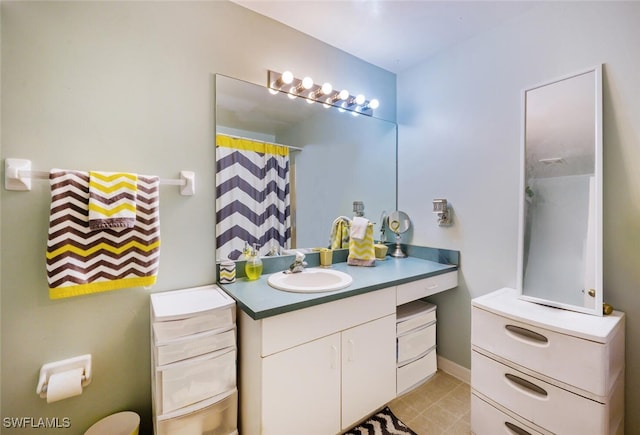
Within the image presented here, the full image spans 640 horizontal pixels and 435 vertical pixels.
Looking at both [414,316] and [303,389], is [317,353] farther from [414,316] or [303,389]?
[414,316]

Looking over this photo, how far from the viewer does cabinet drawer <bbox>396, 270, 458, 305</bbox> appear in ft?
5.34

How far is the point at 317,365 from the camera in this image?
1264 mm

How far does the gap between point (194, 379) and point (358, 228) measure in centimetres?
Answer: 129

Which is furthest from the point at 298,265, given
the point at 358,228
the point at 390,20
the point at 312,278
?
the point at 390,20

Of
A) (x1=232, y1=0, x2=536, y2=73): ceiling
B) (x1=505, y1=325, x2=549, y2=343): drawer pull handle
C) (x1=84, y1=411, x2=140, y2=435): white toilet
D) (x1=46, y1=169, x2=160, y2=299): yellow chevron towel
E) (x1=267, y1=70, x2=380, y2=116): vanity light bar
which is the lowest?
(x1=84, y1=411, x2=140, y2=435): white toilet

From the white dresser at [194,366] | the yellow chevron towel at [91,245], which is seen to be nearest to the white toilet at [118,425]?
the white dresser at [194,366]

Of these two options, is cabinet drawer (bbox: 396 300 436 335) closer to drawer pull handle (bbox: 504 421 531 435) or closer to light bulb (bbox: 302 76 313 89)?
drawer pull handle (bbox: 504 421 531 435)

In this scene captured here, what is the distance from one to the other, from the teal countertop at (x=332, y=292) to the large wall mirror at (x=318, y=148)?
0.33 metres

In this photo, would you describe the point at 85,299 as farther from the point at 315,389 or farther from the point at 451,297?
the point at 451,297

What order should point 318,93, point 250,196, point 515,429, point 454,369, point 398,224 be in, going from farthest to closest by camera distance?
point 398,224 < point 454,369 < point 318,93 < point 250,196 < point 515,429

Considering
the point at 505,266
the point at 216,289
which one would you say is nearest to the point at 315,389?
the point at 216,289

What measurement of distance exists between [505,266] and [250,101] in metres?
1.90

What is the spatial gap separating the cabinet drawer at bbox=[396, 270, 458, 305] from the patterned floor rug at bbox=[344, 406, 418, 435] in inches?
26.0

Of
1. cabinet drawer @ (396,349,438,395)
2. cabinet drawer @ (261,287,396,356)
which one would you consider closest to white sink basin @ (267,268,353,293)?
cabinet drawer @ (261,287,396,356)
